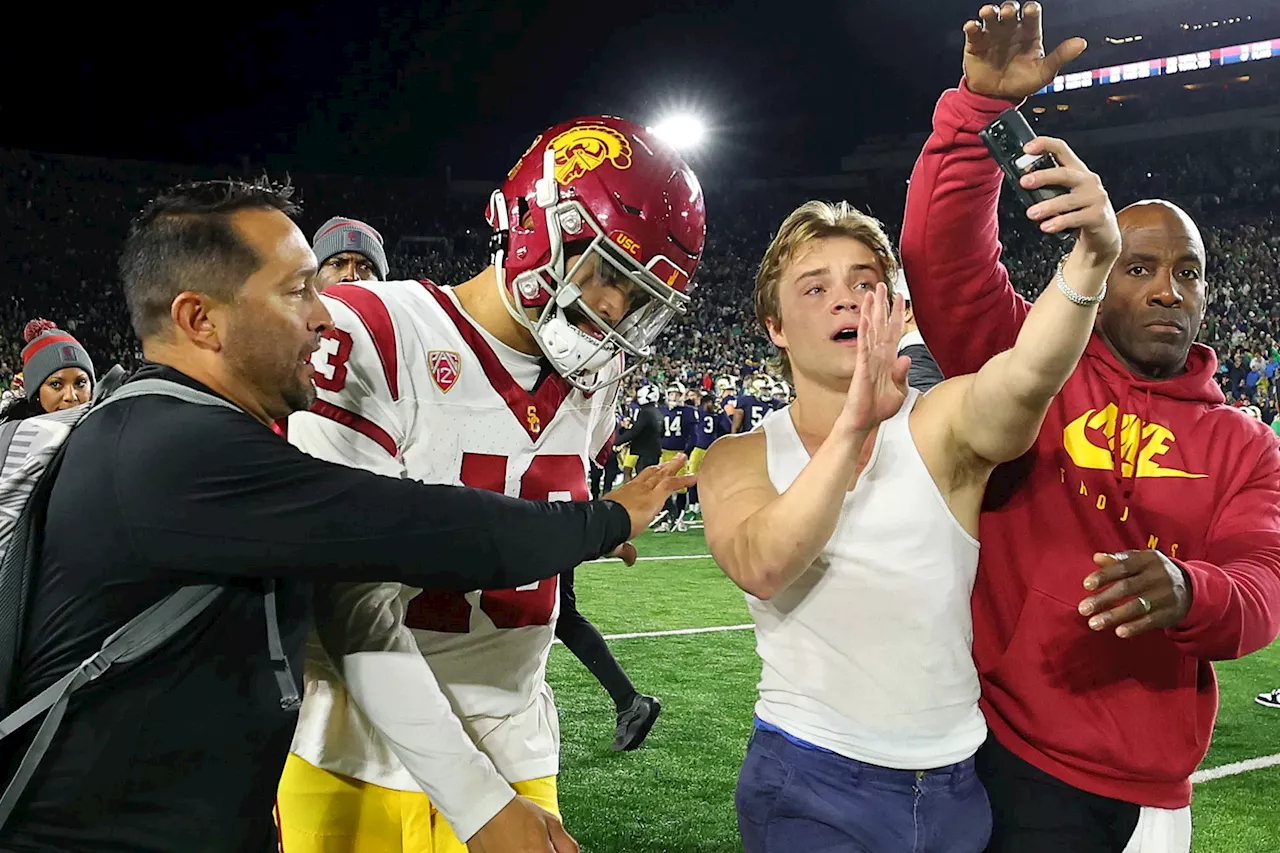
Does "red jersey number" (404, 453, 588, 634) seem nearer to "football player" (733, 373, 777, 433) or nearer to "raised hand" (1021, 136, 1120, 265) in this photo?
"raised hand" (1021, 136, 1120, 265)

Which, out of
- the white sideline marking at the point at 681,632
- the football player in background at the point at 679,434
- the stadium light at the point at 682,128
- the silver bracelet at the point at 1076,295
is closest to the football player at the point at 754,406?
the football player in background at the point at 679,434

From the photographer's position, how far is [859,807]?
6.90 ft

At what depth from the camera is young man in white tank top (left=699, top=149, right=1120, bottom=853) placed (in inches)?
78.3

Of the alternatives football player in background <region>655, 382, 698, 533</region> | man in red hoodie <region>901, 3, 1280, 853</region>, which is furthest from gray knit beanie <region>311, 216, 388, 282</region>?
football player in background <region>655, 382, 698, 533</region>

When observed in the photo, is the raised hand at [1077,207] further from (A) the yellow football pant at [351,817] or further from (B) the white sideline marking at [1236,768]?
(B) the white sideline marking at [1236,768]

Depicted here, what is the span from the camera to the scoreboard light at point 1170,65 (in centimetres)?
2825

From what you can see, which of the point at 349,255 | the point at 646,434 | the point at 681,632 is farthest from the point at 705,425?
the point at 349,255

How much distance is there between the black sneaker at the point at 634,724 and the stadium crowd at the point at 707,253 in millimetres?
15507

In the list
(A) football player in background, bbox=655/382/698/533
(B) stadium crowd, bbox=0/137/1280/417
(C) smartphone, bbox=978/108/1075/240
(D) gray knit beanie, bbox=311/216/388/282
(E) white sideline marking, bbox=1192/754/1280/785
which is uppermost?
(B) stadium crowd, bbox=0/137/1280/417

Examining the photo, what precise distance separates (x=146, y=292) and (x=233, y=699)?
69 centimetres

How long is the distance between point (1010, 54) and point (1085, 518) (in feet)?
3.19

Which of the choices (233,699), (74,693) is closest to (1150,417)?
(233,699)

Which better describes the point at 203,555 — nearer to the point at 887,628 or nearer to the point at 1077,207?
the point at 887,628

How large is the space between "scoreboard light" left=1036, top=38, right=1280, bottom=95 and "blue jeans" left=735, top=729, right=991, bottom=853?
28861 millimetres
